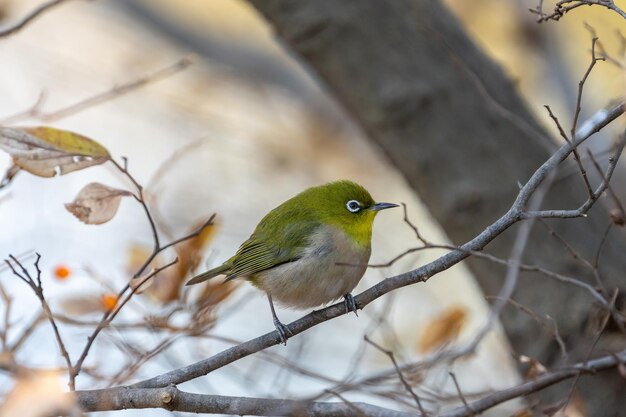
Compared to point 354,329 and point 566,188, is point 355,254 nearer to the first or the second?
point 566,188

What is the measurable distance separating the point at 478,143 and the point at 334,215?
1.06 metres

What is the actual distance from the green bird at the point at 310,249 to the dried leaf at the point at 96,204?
92 cm

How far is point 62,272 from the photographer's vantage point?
12.2ft

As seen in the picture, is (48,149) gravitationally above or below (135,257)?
above

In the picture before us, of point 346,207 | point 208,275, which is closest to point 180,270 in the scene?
point 208,275

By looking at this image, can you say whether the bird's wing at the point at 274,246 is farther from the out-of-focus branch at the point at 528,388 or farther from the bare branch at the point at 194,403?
the out-of-focus branch at the point at 528,388

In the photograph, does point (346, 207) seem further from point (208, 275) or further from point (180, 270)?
point (180, 270)

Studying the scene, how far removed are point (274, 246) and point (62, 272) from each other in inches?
41.6

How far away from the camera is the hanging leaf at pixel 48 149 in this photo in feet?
9.75

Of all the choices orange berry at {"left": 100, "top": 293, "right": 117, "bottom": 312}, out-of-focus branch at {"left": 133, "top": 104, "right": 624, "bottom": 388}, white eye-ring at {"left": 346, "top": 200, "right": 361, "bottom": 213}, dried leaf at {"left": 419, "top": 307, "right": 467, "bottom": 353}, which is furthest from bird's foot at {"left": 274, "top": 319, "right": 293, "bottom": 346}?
dried leaf at {"left": 419, "top": 307, "right": 467, "bottom": 353}

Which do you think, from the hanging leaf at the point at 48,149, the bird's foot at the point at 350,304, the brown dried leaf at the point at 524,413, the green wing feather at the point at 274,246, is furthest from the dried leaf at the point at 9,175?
the brown dried leaf at the point at 524,413

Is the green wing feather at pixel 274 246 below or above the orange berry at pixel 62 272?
below

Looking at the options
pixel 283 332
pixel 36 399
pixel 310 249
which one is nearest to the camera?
pixel 36 399

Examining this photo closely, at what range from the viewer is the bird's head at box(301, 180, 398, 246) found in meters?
4.12
